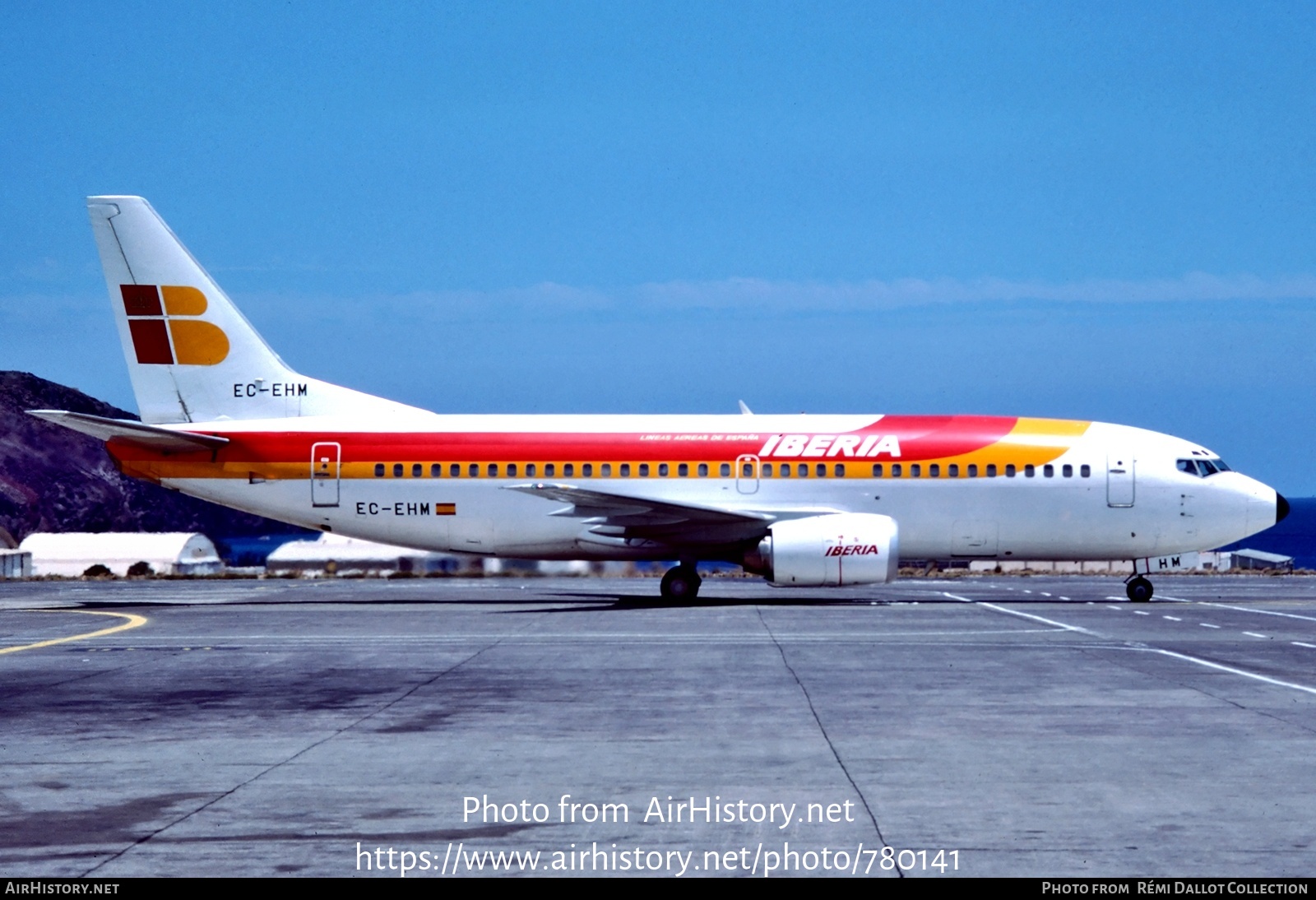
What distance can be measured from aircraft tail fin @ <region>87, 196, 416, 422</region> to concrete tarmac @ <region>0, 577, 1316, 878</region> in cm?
933

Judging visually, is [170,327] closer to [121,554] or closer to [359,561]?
[359,561]

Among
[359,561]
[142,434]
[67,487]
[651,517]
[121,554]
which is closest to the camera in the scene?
[651,517]

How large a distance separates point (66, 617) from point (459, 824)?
2344cm

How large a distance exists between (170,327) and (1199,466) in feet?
79.8

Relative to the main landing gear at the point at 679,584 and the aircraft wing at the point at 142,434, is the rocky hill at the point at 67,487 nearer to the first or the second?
the aircraft wing at the point at 142,434

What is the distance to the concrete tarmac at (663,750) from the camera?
8.53 meters

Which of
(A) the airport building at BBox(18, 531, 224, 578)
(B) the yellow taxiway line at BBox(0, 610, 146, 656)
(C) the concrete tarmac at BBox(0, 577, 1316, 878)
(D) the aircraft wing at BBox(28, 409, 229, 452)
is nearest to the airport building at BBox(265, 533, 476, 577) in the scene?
(A) the airport building at BBox(18, 531, 224, 578)

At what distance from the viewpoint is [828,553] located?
30766 mm

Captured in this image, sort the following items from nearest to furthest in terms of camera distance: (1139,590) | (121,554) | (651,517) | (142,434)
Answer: (651,517), (142,434), (1139,590), (121,554)

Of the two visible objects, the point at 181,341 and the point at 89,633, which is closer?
the point at 89,633

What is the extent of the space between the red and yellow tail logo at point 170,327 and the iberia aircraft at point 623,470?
0.04 metres

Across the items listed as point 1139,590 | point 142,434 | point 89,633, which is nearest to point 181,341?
point 142,434

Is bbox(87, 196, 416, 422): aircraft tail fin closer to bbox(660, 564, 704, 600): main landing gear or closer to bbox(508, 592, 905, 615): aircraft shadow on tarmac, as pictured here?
bbox(508, 592, 905, 615): aircraft shadow on tarmac
